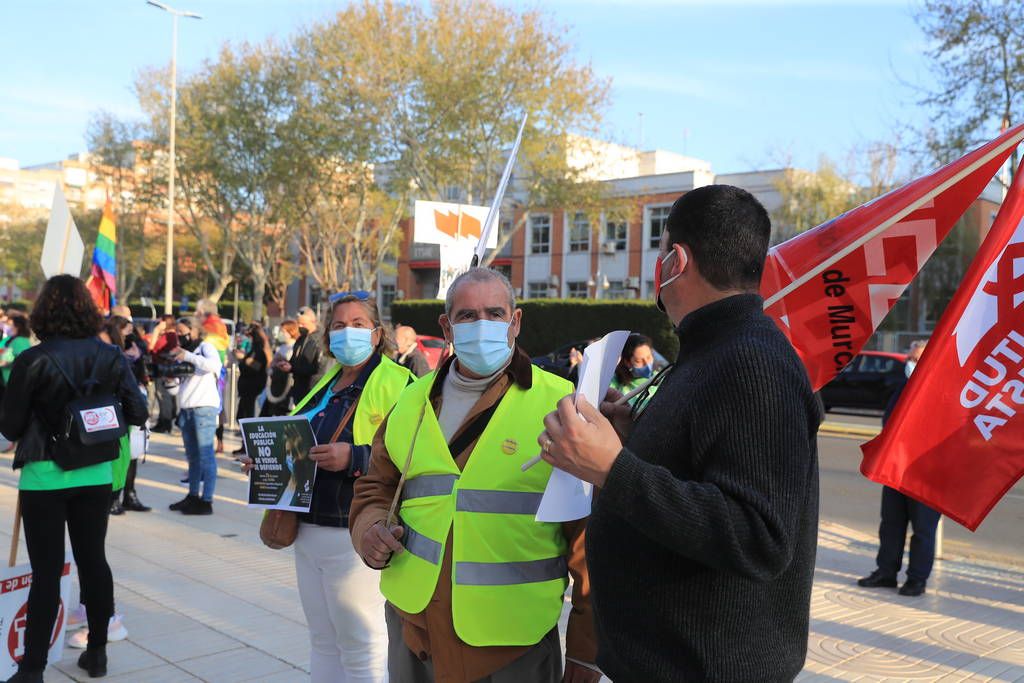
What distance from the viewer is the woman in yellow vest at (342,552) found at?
3.60 m

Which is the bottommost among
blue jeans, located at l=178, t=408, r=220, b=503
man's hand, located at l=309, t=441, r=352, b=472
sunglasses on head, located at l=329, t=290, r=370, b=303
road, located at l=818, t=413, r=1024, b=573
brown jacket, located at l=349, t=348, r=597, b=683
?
road, located at l=818, t=413, r=1024, b=573

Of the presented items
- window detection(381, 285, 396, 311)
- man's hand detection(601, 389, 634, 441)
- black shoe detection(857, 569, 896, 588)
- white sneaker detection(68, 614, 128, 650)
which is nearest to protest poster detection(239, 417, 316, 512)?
man's hand detection(601, 389, 634, 441)

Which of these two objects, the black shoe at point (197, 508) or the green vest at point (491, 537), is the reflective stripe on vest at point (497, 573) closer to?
the green vest at point (491, 537)

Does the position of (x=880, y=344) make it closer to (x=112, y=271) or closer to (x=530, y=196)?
(x=530, y=196)

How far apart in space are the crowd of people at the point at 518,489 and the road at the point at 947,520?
567 cm

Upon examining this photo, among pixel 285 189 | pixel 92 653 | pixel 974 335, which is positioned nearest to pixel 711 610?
pixel 974 335

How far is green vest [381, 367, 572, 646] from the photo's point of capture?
2.64 meters

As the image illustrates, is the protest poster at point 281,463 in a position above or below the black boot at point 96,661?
above

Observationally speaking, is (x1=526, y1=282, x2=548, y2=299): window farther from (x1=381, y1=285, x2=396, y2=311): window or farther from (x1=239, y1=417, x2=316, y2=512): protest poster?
(x1=239, y1=417, x2=316, y2=512): protest poster

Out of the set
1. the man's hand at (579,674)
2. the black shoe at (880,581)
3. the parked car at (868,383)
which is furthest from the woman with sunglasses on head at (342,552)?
the parked car at (868,383)

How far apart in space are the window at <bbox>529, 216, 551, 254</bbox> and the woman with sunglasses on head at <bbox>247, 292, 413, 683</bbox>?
48425mm

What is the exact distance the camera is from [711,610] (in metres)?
1.92

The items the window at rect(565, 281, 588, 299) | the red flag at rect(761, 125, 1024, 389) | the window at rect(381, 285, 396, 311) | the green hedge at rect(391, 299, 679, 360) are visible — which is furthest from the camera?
the window at rect(381, 285, 396, 311)

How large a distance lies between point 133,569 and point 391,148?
23.3 m
